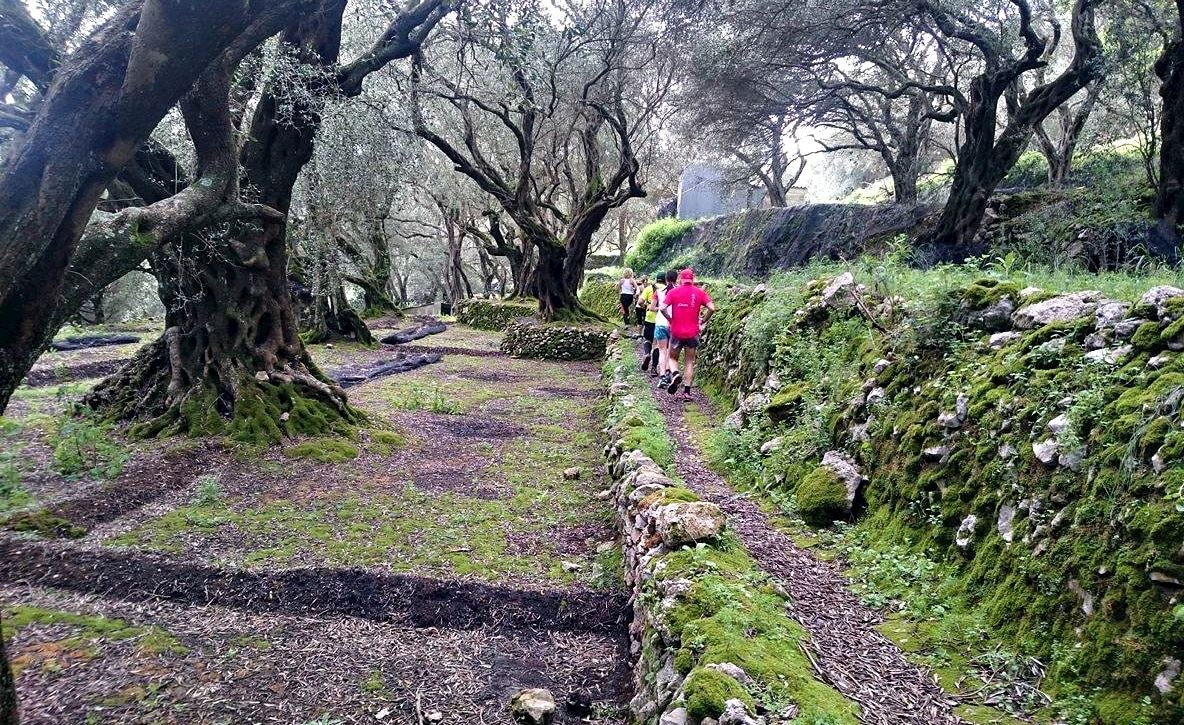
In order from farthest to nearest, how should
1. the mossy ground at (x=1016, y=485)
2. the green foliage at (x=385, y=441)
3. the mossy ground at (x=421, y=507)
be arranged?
1. the green foliage at (x=385, y=441)
2. the mossy ground at (x=421, y=507)
3. the mossy ground at (x=1016, y=485)

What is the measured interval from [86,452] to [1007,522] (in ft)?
29.5

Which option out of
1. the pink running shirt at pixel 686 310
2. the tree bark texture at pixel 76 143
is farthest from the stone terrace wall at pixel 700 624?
the pink running shirt at pixel 686 310

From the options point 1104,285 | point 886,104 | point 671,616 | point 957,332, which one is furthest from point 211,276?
point 886,104

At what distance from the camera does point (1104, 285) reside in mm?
4773

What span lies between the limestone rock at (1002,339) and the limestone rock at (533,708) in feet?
13.2

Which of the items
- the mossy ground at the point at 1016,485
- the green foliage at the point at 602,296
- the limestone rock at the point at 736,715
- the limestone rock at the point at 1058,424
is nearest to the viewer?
the limestone rock at the point at 736,715

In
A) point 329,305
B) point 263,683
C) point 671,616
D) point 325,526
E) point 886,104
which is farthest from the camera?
point 329,305

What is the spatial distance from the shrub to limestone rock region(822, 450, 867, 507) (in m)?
0.04

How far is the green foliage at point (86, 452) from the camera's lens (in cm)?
655

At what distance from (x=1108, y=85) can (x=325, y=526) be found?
1503 centimetres

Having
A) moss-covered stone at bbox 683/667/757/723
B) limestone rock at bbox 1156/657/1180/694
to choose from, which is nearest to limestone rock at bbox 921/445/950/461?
limestone rock at bbox 1156/657/1180/694

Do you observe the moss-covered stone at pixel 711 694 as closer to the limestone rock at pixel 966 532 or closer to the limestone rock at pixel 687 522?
the limestone rock at pixel 687 522

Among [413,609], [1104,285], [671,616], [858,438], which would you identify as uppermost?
[1104,285]

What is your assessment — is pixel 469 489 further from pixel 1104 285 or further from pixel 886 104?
pixel 886 104
